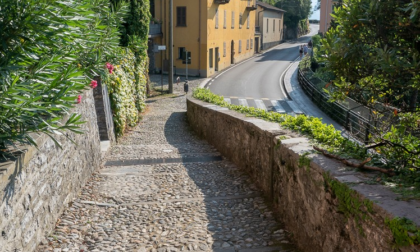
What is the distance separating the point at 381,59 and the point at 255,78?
33.3 meters

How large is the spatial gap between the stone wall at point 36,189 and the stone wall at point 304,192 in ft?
7.63

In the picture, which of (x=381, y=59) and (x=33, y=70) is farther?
(x=33, y=70)

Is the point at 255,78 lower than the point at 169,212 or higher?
lower

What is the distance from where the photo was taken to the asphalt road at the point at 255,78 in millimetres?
30219

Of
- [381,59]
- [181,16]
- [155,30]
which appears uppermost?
[181,16]

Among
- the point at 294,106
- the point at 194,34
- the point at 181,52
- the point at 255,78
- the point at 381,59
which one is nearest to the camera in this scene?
the point at 381,59

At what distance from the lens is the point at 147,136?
13531 millimetres

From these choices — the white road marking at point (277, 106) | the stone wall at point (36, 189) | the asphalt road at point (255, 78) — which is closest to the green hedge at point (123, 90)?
the stone wall at point (36, 189)

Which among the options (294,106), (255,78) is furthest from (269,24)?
(294,106)

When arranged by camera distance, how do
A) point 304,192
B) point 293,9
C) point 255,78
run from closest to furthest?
point 304,192 < point 255,78 < point 293,9

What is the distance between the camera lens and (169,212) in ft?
19.3

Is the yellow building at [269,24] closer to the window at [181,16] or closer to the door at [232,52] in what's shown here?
the door at [232,52]

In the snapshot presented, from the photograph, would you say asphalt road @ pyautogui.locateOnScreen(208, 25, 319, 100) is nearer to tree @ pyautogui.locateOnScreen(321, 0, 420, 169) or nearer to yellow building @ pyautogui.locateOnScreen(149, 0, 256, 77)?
yellow building @ pyautogui.locateOnScreen(149, 0, 256, 77)

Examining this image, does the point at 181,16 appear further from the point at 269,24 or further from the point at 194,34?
the point at 269,24
